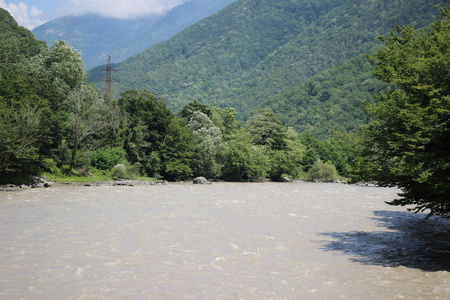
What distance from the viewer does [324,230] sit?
23578 millimetres

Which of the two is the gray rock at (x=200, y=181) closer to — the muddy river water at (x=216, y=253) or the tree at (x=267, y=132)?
the tree at (x=267, y=132)

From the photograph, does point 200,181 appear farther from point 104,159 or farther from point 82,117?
point 82,117

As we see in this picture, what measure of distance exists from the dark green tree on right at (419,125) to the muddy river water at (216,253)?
3.37 m

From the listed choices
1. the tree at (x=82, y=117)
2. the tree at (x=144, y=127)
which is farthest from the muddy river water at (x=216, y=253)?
the tree at (x=144, y=127)

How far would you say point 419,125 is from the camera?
14.5 metres

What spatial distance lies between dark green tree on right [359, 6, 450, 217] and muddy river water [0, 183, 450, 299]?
3366 mm

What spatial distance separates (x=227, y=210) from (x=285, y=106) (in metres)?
145

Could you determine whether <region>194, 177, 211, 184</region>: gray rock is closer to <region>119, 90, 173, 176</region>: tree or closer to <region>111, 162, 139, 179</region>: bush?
<region>119, 90, 173, 176</region>: tree

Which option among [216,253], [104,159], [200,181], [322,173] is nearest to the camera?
[216,253]

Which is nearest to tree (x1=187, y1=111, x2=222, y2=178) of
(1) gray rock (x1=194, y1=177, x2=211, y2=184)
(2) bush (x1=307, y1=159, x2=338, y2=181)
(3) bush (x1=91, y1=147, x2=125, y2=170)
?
(1) gray rock (x1=194, y1=177, x2=211, y2=184)

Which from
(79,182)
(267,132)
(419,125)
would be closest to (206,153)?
(267,132)

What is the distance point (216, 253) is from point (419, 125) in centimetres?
974

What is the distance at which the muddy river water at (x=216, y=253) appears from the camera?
12930 millimetres

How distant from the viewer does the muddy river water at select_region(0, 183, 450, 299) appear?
42.4 feet
